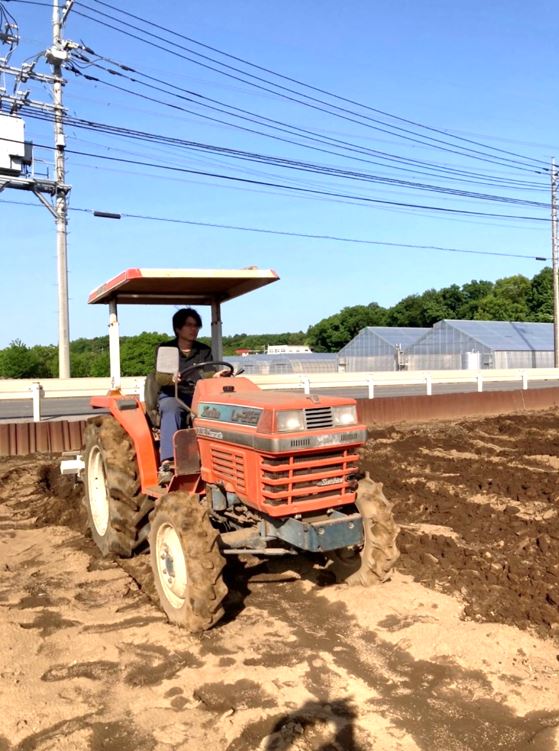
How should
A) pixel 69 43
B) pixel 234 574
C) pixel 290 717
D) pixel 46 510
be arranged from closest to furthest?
pixel 290 717
pixel 234 574
pixel 46 510
pixel 69 43

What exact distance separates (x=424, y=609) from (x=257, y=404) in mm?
1682

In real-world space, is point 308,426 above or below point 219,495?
above

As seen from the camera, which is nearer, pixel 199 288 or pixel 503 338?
pixel 199 288

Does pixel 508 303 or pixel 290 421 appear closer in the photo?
pixel 290 421

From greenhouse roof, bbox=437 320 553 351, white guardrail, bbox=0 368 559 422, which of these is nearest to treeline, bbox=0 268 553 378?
greenhouse roof, bbox=437 320 553 351

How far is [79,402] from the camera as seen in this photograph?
64.7 ft

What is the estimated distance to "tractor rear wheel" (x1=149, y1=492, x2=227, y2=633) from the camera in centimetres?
357

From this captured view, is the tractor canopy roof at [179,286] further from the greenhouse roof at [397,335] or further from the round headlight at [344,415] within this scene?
the greenhouse roof at [397,335]

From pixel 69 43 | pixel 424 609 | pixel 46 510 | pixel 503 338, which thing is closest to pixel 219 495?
pixel 424 609

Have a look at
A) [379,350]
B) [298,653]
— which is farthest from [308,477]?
[379,350]

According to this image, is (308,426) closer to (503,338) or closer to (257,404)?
(257,404)

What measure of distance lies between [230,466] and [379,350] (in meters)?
48.6

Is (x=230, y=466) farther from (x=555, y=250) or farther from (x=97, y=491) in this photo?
(x=555, y=250)

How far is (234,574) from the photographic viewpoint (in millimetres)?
4637
